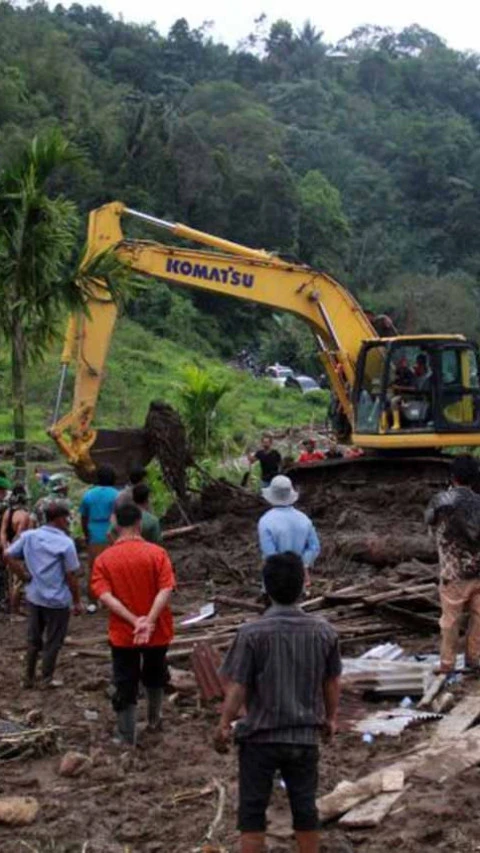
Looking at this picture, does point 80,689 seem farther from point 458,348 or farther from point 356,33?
point 356,33

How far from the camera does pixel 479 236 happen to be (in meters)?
88.4

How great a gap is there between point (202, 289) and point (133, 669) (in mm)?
12274

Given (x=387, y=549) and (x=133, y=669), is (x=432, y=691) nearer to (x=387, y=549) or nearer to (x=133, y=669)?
(x=133, y=669)

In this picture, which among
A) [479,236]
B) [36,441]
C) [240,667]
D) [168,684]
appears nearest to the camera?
[240,667]

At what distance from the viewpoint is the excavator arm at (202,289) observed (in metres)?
18.4

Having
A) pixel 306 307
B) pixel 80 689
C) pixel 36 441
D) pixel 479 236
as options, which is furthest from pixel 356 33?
pixel 80 689

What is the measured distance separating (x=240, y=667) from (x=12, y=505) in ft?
26.7

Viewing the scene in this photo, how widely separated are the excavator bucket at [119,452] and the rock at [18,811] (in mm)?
11024

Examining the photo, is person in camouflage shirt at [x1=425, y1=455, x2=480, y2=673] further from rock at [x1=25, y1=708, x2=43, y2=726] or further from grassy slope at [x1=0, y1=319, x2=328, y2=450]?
grassy slope at [x1=0, y1=319, x2=328, y2=450]

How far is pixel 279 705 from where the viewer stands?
5816mm

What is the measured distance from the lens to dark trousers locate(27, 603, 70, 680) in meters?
9.98

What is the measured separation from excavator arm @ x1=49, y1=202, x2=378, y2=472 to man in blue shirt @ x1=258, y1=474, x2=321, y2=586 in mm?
7696

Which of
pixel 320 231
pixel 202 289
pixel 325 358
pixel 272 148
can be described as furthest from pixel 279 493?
pixel 272 148

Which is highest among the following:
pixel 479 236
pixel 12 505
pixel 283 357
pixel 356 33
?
pixel 356 33
